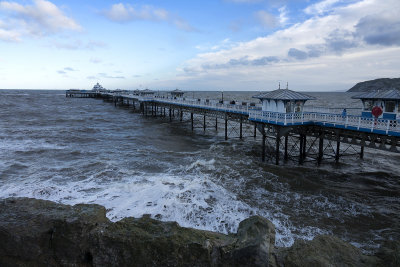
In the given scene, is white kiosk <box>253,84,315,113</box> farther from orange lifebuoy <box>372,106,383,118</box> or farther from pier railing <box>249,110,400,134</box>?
orange lifebuoy <box>372,106,383,118</box>

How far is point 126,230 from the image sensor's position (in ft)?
21.4

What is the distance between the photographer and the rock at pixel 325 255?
5891 mm

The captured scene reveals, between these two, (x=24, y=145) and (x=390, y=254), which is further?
(x=24, y=145)

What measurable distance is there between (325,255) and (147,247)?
4235 mm

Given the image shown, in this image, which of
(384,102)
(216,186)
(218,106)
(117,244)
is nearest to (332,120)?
(384,102)

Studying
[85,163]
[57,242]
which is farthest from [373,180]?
[85,163]

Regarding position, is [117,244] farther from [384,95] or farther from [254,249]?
[384,95]

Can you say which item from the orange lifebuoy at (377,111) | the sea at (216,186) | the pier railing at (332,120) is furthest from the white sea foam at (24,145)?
the orange lifebuoy at (377,111)

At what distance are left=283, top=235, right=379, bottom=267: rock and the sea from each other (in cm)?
393

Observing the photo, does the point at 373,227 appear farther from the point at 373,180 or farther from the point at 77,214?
the point at 77,214

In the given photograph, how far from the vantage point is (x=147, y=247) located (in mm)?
6172

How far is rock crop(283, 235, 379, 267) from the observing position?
19.3ft

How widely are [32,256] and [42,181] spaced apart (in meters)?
11.5

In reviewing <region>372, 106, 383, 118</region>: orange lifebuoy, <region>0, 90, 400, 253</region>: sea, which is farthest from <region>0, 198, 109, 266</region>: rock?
<region>372, 106, 383, 118</region>: orange lifebuoy
